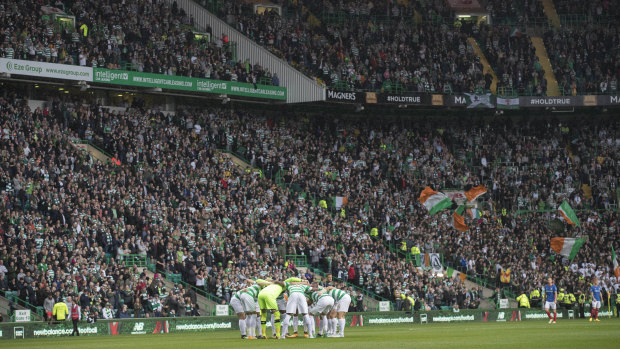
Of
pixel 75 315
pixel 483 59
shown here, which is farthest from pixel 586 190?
pixel 75 315

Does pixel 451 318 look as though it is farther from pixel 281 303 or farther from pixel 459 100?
pixel 459 100

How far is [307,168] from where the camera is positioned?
58031 millimetres

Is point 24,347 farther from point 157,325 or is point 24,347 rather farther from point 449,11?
point 449,11

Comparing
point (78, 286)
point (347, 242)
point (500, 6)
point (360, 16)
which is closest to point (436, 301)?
point (347, 242)

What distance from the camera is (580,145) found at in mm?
67375

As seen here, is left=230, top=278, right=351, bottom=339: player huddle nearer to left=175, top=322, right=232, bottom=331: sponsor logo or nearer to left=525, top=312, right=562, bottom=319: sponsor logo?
left=175, top=322, right=232, bottom=331: sponsor logo

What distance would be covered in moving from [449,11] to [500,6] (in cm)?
424

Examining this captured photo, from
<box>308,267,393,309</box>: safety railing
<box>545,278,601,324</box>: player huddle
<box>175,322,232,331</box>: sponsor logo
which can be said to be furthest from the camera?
<box>308,267,393,309</box>: safety railing

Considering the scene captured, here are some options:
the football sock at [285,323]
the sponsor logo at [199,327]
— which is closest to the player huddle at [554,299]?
the sponsor logo at [199,327]

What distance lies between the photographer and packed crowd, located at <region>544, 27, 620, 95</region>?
66.8m

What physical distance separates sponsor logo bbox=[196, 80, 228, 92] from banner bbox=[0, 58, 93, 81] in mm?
7038

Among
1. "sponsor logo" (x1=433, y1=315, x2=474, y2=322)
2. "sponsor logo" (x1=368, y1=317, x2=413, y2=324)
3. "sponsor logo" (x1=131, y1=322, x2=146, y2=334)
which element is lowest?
"sponsor logo" (x1=433, y1=315, x2=474, y2=322)

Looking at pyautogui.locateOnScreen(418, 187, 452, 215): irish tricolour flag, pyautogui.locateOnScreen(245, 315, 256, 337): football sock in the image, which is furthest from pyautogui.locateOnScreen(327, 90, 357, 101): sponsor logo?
pyautogui.locateOnScreen(245, 315, 256, 337): football sock

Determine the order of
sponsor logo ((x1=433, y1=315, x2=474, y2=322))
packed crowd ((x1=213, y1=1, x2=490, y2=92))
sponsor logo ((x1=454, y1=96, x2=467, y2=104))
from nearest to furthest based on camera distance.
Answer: sponsor logo ((x1=433, y1=315, x2=474, y2=322))
packed crowd ((x1=213, y1=1, x2=490, y2=92))
sponsor logo ((x1=454, y1=96, x2=467, y2=104))
